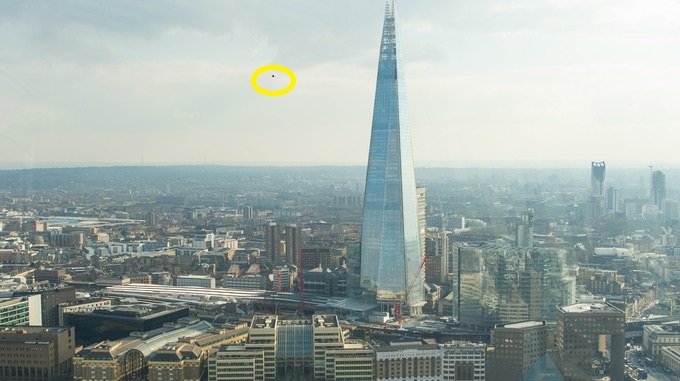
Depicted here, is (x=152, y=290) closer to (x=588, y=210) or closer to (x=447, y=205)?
(x=447, y=205)

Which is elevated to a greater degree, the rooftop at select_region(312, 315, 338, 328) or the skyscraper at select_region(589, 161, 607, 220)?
the skyscraper at select_region(589, 161, 607, 220)

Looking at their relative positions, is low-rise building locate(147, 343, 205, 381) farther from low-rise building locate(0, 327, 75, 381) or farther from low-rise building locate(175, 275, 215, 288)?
low-rise building locate(175, 275, 215, 288)

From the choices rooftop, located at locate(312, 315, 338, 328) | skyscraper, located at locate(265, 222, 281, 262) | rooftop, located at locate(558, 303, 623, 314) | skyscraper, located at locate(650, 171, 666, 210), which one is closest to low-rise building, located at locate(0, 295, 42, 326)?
rooftop, located at locate(312, 315, 338, 328)

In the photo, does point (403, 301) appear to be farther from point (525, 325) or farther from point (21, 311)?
point (21, 311)

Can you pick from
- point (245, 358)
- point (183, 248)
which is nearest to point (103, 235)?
point (183, 248)

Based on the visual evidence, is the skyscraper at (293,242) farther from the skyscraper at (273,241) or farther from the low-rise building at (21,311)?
the low-rise building at (21,311)

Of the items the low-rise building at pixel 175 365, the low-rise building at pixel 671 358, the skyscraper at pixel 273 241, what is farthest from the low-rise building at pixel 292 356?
the skyscraper at pixel 273 241

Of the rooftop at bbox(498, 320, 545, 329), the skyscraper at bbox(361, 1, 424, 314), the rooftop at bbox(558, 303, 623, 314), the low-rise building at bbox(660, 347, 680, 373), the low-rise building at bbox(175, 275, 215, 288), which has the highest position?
the skyscraper at bbox(361, 1, 424, 314)

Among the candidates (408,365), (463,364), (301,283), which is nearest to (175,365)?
(408,365)

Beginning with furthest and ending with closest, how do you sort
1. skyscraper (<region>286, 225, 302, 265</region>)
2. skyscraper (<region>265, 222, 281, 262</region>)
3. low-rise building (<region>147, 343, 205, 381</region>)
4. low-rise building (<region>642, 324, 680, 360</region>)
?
skyscraper (<region>265, 222, 281, 262</region>) → skyscraper (<region>286, 225, 302, 265</region>) → low-rise building (<region>642, 324, 680, 360</region>) → low-rise building (<region>147, 343, 205, 381</region>)
